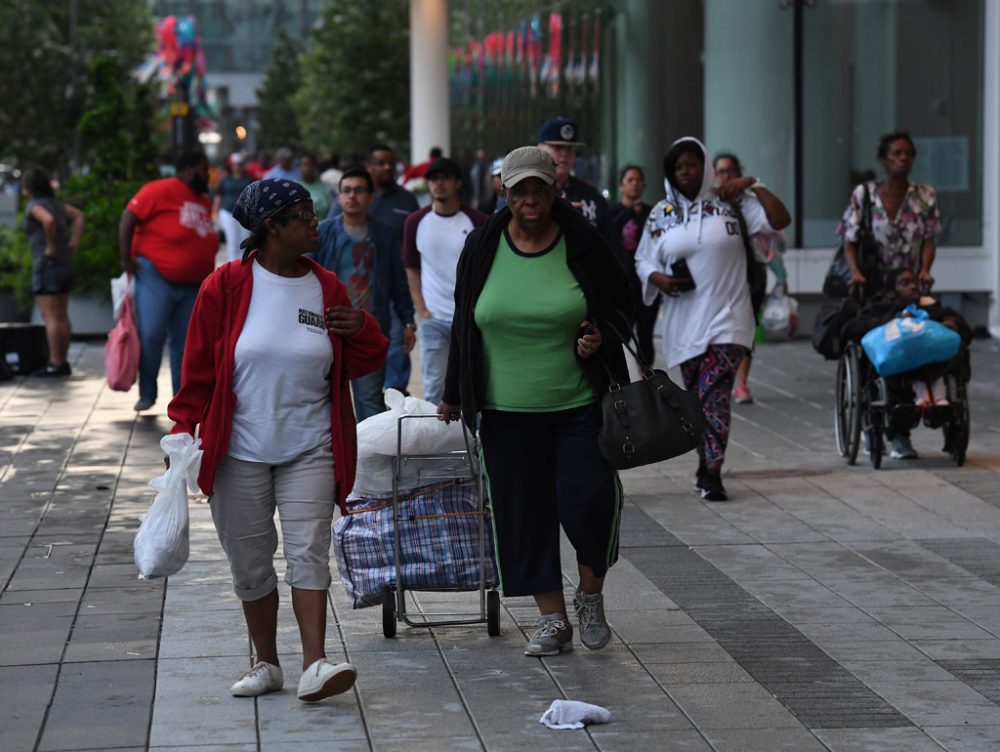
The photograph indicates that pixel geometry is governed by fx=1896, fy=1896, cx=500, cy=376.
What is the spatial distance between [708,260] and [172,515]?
4.48 meters

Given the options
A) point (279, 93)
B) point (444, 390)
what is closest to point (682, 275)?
point (444, 390)

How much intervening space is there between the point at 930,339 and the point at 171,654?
5.14m

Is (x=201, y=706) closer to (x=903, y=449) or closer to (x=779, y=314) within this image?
(x=903, y=449)

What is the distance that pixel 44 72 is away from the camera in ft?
127

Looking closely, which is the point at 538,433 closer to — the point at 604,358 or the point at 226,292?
the point at 604,358

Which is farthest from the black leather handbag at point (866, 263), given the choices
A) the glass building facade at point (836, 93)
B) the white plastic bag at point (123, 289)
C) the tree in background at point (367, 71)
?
the tree in background at point (367, 71)

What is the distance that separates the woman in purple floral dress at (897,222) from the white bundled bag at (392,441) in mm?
4762

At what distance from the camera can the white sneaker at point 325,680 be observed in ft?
18.4

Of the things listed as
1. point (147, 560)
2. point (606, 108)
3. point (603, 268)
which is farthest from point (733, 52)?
point (147, 560)

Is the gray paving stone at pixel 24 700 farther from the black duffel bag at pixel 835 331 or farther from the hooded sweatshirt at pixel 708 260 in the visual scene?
the black duffel bag at pixel 835 331

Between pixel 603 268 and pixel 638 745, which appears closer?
pixel 638 745

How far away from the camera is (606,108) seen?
871 inches

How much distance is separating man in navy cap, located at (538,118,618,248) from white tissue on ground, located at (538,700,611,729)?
422 cm

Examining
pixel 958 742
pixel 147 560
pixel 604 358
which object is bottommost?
pixel 958 742
